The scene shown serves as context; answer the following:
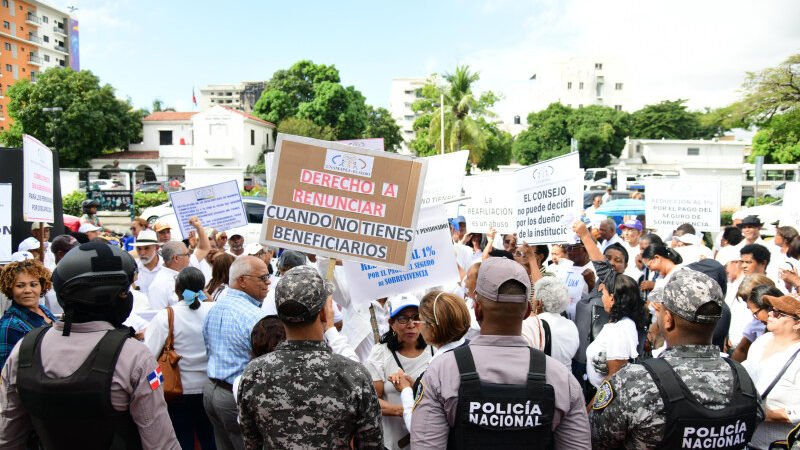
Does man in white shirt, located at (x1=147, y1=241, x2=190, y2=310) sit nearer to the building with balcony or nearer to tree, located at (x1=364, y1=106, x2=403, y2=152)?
tree, located at (x1=364, y1=106, x2=403, y2=152)

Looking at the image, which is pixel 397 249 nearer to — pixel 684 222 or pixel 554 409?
pixel 554 409

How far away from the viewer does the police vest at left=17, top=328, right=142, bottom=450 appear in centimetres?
254

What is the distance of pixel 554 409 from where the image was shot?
2.51 m

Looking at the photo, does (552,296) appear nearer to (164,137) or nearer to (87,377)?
(87,377)

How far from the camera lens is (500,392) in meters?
2.46

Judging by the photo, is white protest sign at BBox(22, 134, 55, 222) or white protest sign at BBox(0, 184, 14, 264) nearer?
white protest sign at BBox(0, 184, 14, 264)

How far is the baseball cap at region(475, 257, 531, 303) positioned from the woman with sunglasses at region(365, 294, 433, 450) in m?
1.13

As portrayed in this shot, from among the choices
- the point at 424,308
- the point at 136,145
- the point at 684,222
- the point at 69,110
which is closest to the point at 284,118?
the point at 136,145

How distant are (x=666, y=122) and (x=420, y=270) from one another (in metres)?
76.7

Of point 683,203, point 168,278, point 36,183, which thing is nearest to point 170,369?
point 168,278

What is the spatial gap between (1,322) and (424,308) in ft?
9.77

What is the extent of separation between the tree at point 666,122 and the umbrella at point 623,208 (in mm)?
61446

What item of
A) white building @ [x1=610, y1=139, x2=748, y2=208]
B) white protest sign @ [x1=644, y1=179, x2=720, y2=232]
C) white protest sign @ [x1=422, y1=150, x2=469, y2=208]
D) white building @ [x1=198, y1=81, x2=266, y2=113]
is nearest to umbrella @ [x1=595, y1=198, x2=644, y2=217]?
white protest sign @ [x1=644, y1=179, x2=720, y2=232]

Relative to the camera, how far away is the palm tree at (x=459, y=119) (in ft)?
163
